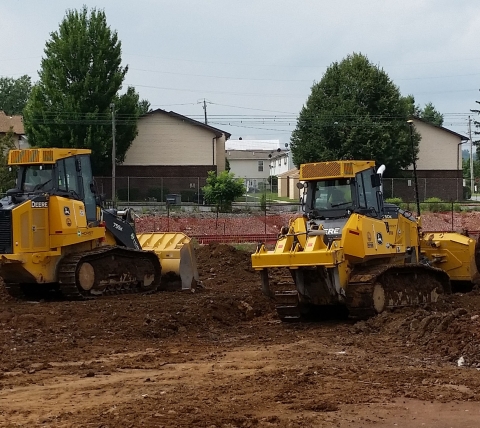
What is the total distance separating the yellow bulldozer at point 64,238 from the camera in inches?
671

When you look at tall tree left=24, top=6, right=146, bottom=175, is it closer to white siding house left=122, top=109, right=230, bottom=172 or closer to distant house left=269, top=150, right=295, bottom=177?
white siding house left=122, top=109, right=230, bottom=172

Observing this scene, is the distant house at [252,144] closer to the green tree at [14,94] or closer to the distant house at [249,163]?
the distant house at [249,163]

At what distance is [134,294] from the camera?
19.0 m

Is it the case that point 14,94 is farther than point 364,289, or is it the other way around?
point 14,94

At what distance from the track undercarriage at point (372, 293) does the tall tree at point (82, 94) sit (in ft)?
131

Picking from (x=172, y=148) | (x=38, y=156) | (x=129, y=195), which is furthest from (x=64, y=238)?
(x=172, y=148)

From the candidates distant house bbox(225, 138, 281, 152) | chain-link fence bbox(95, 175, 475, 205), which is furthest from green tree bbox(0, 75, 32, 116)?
chain-link fence bbox(95, 175, 475, 205)

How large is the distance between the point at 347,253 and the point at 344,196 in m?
A: 1.34

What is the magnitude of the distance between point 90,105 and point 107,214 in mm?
37783

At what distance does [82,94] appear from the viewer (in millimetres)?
55812

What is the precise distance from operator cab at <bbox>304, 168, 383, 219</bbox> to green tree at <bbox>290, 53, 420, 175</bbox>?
4069 centimetres

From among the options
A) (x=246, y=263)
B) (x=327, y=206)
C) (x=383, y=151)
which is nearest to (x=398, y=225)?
(x=327, y=206)

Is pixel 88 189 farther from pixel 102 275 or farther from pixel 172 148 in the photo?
pixel 172 148

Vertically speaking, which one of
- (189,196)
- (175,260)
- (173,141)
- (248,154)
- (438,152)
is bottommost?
(175,260)
